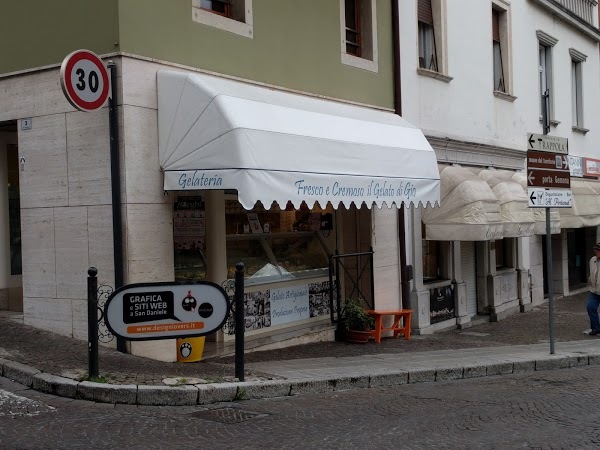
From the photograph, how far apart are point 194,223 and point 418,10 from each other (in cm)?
711

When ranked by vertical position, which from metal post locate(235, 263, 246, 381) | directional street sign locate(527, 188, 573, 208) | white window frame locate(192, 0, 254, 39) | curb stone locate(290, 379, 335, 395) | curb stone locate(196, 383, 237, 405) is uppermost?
white window frame locate(192, 0, 254, 39)

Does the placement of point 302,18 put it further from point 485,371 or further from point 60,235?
point 485,371

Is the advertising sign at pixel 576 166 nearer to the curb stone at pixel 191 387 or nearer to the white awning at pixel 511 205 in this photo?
the white awning at pixel 511 205

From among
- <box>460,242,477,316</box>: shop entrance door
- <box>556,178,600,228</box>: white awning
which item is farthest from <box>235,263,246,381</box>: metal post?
<box>556,178,600,228</box>: white awning

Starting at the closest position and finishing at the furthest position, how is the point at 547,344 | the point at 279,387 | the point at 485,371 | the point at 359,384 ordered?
the point at 279,387 < the point at 359,384 < the point at 485,371 < the point at 547,344

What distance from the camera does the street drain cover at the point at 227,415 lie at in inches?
284

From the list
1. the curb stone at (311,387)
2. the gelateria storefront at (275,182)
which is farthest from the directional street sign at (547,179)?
the curb stone at (311,387)

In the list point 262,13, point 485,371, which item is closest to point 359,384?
point 485,371

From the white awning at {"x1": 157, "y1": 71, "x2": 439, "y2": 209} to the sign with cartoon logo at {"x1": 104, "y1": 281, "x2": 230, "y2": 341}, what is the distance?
3.91 feet

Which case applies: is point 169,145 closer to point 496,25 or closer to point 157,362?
point 157,362

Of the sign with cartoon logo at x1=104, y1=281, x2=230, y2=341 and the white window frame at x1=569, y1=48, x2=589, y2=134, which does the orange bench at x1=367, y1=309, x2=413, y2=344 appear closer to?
the sign with cartoon logo at x1=104, y1=281, x2=230, y2=341

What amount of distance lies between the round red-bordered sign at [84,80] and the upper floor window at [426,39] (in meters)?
8.15

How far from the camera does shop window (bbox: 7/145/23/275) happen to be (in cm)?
1119

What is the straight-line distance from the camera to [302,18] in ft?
38.9
